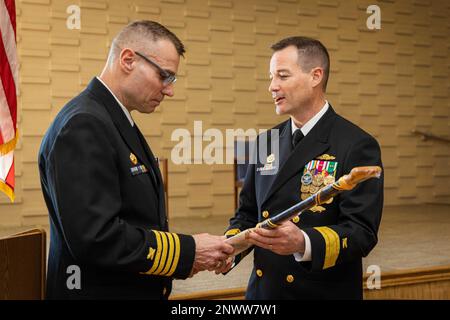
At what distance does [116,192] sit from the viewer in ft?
4.99

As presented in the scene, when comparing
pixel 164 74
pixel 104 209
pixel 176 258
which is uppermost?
pixel 164 74

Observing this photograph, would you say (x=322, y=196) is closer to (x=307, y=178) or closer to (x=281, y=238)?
(x=281, y=238)

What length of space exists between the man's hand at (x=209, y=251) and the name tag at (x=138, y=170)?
25 cm

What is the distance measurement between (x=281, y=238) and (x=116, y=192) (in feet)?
1.71

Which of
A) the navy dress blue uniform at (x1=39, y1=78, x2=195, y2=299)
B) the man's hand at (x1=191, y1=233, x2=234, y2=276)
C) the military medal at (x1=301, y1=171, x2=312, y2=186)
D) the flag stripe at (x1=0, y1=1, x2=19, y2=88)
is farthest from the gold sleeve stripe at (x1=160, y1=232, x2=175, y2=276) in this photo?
the flag stripe at (x1=0, y1=1, x2=19, y2=88)

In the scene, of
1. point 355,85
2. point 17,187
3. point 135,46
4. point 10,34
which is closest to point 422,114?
point 355,85

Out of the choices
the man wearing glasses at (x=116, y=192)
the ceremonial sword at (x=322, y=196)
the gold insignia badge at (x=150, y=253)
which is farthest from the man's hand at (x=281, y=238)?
the gold insignia badge at (x=150, y=253)

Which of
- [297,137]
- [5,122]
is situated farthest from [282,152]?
[5,122]

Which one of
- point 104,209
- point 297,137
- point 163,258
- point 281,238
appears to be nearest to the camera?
point 104,209

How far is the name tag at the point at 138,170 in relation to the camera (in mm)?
1617

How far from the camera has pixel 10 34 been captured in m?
2.91

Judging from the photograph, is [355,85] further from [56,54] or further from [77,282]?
[77,282]

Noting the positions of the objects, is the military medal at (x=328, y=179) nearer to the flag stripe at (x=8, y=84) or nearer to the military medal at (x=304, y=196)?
the military medal at (x=304, y=196)

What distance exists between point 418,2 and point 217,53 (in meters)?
3.72
